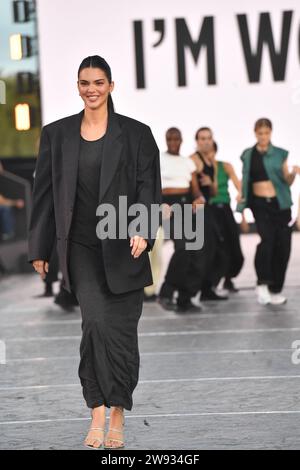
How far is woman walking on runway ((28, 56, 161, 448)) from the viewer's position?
7496mm

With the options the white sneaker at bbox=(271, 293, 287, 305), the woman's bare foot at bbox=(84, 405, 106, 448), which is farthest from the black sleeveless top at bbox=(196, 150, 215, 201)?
the woman's bare foot at bbox=(84, 405, 106, 448)

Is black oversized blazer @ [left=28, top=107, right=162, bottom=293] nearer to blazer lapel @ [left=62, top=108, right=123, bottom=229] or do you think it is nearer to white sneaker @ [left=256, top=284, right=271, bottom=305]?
blazer lapel @ [left=62, top=108, right=123, bottom=229]

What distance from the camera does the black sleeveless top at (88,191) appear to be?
7.54 m

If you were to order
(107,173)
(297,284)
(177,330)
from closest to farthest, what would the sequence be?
(107,173)
(177,330)
(297,284)

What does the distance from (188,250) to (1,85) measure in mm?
2806

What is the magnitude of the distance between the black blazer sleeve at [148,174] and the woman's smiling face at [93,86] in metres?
0.30

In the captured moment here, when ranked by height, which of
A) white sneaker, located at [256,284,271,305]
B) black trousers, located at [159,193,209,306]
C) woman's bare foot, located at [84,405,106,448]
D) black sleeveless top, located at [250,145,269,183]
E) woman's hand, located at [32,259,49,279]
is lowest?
white sneaker, located at [256,284,271,305]

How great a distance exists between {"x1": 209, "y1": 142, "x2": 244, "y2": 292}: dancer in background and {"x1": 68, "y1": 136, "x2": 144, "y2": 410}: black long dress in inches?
317

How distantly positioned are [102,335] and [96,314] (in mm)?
105

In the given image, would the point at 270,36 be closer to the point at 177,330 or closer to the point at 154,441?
the point at 177,330

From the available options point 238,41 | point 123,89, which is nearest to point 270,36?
point 238,41

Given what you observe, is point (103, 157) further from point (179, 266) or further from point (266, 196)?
point (266, 196)

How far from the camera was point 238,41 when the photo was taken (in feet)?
52.8

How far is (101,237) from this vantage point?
7535 mm
